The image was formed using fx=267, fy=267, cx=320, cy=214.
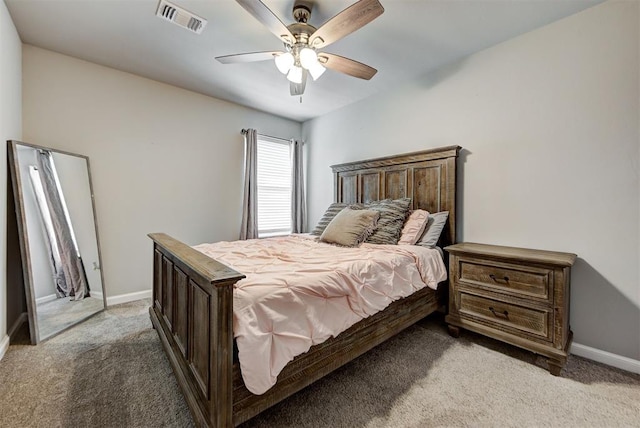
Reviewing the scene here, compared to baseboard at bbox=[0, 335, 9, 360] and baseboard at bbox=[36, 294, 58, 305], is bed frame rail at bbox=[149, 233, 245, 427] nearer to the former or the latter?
baseboard at bbox=[0, 335, 9, 360]

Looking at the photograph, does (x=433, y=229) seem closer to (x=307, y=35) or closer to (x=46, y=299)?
(x=307, y=35)

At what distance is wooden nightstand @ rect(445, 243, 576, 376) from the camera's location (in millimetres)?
1772

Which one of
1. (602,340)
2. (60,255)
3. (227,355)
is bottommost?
(602,340)

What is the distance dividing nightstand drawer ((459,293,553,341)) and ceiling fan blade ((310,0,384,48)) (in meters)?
2.14

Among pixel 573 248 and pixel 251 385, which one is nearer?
pixel 251 385

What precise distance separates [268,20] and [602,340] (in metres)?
3.19

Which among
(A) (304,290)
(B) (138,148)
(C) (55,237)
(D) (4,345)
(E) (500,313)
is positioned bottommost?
(D) (4,345)

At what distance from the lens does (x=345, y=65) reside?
2.13m

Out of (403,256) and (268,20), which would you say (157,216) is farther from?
(403,256)

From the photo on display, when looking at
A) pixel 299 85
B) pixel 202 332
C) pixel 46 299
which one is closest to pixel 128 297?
pixel 46 299

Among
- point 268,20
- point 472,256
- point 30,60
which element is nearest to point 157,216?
point 30,60

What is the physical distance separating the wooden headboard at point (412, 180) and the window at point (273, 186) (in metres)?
1.03

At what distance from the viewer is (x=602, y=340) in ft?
6.32

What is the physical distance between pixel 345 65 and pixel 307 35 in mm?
365
